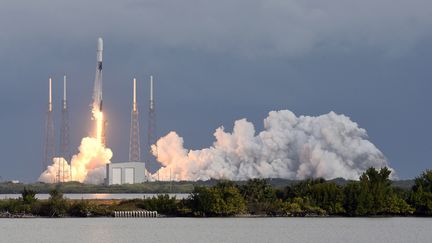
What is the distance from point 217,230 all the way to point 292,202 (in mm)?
28182

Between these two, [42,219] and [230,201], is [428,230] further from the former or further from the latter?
[42,219]

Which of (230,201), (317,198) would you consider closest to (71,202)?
(230,201)

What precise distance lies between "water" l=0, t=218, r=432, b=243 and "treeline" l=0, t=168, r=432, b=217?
3.74 metres

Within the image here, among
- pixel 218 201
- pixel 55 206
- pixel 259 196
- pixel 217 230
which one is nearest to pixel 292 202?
pixel 259 196

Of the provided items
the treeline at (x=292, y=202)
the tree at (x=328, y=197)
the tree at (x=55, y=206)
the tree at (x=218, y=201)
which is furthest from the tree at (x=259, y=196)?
the tree at (x=55, y=206)

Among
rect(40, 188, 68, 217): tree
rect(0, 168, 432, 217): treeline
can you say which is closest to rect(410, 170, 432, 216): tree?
rect(0, 168, 432, 217): treeline

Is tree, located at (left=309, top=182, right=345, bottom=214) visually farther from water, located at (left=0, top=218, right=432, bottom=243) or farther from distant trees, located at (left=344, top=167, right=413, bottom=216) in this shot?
water, located at (left=0, top=218, right=432, bottom=243)

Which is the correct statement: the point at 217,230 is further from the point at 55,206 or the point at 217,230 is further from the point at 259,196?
the point at 55,206

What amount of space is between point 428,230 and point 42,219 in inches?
2092

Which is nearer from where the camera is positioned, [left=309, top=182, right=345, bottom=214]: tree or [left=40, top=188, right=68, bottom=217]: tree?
[left=309, top=182, right=345, bottom=214]: tree

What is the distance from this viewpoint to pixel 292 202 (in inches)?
5487

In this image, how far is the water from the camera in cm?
10244

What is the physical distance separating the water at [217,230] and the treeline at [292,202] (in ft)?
12.3

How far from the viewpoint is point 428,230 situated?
371ft
